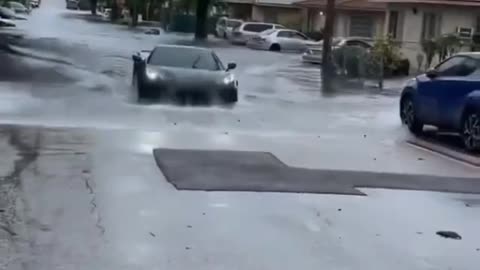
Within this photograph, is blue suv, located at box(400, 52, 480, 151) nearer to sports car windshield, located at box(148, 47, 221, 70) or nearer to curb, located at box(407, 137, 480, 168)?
curb, located at box(407, 137, 480, 168)

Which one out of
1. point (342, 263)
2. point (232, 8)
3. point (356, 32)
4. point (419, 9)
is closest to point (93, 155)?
point (342, 263)

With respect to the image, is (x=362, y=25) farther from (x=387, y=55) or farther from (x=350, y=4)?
(x=387, y=55)

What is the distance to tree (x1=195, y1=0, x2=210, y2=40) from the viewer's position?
214ft

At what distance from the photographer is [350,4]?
204 feet

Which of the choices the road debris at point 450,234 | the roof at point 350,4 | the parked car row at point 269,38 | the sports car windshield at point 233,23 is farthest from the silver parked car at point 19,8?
the road debris at point 450,234

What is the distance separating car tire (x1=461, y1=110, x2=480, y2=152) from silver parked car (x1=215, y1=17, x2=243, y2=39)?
51414 millimetres

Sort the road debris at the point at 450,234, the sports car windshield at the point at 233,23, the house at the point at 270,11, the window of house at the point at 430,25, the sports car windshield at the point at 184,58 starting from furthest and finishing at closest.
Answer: the house at the point at 270,11
the sports car windshield at the point at 233,23
the window of house at the point at 430,25
the sports car windshield at the point at 184,58
the road debris at the point at 450,234

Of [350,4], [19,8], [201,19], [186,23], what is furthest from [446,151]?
[19,8]

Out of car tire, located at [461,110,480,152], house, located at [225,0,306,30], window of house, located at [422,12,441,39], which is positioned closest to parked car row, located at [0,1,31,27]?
house, located at [225,0,306,30]

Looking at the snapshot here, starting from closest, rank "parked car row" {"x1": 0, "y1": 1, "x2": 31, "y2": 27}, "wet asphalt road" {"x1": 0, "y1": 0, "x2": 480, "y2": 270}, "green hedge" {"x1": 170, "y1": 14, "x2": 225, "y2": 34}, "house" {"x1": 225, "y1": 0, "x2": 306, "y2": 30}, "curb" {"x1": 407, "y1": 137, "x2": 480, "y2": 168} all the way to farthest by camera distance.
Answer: "wet asphalt road" {"x1": 0, "y1": 0, "x2": 480, "y2": 270} → "curb" {"x1": 407, "y1": 137, "x2": 480, "y2": 168} → "parked car row" {"x1": 0, "y1": 1, "x2": 31, "y2": 27} → "green hedge" {"x1": 170, "y1": 14, "x2": 225, "y2": 34} → "house" {"x1": 225, "y1": 0, "x2": 306, "y2": 30}

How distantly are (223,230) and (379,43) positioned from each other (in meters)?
32.3

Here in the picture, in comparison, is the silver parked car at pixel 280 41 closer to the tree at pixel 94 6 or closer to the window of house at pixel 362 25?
the window of house at pixel 362 25

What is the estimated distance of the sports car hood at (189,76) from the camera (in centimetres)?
2362

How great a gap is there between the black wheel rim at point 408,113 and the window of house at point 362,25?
4209 centimetres
